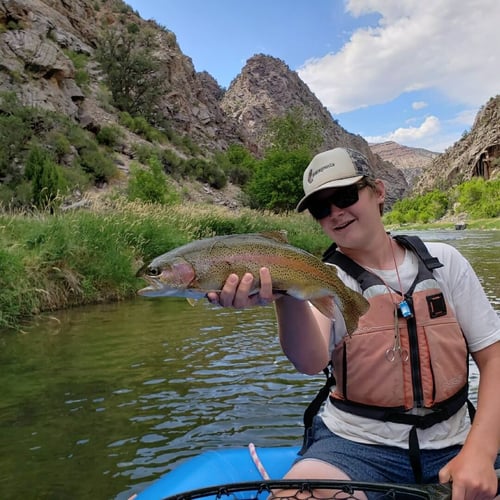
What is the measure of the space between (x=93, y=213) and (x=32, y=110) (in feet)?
49.8

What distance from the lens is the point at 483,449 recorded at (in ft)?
5.71

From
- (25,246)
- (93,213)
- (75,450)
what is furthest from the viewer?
(93,213)

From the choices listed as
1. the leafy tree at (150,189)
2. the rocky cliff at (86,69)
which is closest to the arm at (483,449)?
the leafy tree at (150,189)

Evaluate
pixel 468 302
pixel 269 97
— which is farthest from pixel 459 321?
pixel 269 97

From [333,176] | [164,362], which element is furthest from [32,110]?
[333,176]

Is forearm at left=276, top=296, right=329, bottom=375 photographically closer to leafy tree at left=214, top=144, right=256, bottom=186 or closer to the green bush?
the green bush

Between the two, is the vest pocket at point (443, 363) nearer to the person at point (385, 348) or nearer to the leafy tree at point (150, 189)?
the person at point (385, 348)

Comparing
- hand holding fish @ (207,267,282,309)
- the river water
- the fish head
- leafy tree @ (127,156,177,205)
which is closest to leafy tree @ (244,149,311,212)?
leafy tree @ (127,156,177,205)

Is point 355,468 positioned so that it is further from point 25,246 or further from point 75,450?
point 25,246

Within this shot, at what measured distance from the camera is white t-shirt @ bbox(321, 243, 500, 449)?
1916 mm

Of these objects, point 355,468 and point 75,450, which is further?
point 75,450

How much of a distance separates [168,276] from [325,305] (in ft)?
1.94

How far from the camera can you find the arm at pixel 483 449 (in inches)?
64.6

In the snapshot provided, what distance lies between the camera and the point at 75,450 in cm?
358
